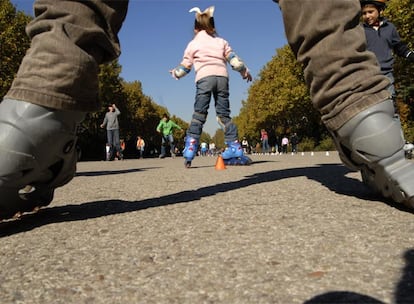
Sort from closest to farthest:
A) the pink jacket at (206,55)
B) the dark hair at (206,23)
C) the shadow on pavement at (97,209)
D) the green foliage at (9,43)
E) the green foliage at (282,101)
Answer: the shadow on pavement at (97,209) → the pink jacket at (206,55) → the dark hair at (206,23) → the green foliage at (9,43) → the green foliage at (282,101)

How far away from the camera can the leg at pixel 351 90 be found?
1968 millimetres

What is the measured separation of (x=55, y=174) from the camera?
202 cm

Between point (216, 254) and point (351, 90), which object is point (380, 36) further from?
point (216, 254)

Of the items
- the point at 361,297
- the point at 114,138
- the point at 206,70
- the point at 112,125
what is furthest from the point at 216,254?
the point at 114,138

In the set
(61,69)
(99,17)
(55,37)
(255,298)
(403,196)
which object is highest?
(99,17)

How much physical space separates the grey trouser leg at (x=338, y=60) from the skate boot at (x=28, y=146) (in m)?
1.12

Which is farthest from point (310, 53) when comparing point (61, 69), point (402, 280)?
point (402, 280)

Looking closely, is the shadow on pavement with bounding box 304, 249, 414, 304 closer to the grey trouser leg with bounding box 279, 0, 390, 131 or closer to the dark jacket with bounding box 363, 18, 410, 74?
the grey trouser leg with bounding box 279, 0, 390, 131

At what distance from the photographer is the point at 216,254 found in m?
1.40

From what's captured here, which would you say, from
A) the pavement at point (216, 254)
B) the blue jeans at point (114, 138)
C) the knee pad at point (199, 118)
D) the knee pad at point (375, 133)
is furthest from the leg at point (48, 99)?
the blue jeans at point (114, 138)

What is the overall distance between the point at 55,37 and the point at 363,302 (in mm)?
1559

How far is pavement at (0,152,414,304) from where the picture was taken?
1.08 m

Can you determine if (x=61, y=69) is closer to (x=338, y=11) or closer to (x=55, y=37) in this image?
(x=55, y=37)

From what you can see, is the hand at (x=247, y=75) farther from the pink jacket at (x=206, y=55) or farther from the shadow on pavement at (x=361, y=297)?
the shadow on pavement at (x=361, y=297)
